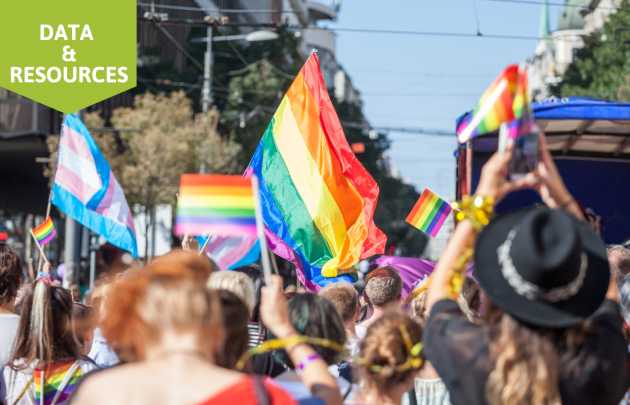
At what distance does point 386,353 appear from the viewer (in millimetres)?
2541

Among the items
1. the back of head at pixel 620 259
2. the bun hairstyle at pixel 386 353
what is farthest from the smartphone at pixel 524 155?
the back of head at pixel 620 259

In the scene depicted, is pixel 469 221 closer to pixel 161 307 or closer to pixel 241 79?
pixel 161 307

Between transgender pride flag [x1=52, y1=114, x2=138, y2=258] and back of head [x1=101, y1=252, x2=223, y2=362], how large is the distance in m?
5.47

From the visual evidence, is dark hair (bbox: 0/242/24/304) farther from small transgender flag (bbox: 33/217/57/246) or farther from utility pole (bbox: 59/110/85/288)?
utility pole (bbox: 59/110/85/288)

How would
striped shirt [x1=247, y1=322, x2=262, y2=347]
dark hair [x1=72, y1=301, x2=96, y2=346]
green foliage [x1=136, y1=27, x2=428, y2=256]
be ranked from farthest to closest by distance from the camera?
green foliage [x1=136, y1=27, x2=428, y2=256]
dark hair [x1=72, y1=301, x2=96, y2=346]
striped shirt [x1=247, y1=322, x2=262, y2=347]

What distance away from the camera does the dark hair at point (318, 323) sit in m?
2.79

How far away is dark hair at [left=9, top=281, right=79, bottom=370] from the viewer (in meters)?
3.37

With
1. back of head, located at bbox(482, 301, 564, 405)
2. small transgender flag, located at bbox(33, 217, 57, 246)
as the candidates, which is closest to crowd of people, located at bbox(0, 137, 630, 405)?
back of head, located at bbox(482, 301, 564, 405)

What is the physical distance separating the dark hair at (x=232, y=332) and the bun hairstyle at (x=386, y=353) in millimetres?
439

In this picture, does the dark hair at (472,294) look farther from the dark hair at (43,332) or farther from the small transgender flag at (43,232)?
the small transgender flag at (43,232)

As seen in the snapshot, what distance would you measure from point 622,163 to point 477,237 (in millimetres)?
8979

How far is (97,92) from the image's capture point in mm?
9469

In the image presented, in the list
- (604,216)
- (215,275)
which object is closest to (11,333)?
(215,275)

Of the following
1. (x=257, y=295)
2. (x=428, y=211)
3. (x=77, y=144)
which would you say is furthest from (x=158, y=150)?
(x=257, y=295)
